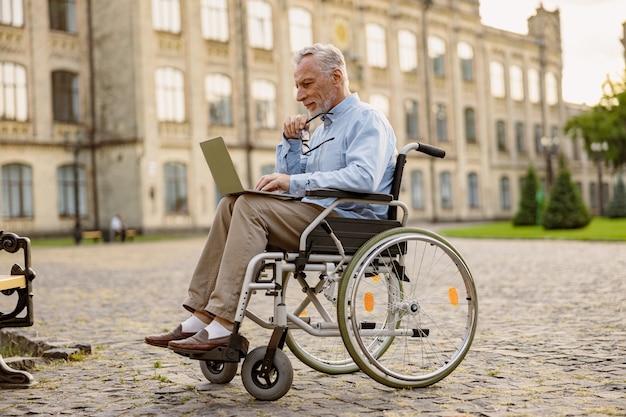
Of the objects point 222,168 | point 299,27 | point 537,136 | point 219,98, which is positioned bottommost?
point 222,168

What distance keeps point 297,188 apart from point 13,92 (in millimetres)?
28458

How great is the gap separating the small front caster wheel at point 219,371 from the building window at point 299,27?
1306 inches

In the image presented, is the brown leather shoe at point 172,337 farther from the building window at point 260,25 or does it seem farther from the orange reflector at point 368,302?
the building window at point 260,25

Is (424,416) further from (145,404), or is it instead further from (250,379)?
(145,404)

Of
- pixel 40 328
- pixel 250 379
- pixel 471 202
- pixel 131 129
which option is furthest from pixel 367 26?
pixel 250 379

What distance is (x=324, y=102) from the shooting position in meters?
4.30

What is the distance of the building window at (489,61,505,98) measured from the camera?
1866 inches

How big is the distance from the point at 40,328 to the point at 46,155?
25170 mm

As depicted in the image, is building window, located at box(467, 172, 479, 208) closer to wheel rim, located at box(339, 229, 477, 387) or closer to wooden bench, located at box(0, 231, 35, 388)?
wheel rim, located at box(339, 229, 477, 387)

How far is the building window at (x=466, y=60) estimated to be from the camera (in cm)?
4534

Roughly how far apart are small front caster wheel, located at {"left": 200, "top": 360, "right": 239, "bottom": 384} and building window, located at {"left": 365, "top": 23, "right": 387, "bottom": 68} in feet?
122

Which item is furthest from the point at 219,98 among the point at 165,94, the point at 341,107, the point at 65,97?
the point at 341,107

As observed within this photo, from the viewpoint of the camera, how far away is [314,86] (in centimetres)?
426

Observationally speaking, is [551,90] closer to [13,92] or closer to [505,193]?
[505,193]
